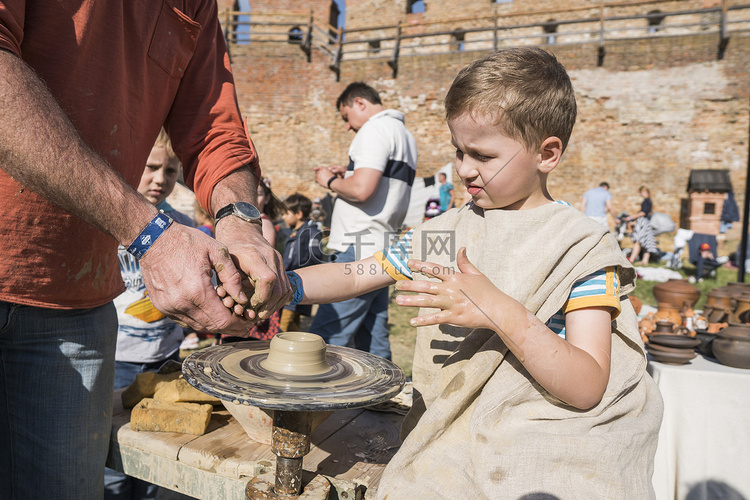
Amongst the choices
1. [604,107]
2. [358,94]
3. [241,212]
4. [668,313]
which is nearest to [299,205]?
[358,94]

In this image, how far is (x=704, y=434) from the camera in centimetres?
253

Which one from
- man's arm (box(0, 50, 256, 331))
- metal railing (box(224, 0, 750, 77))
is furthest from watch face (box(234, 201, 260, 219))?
metal railing (box(224, 0, 750, 77))

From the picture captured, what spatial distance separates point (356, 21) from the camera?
2289cm

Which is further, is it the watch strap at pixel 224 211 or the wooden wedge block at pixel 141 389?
the wooden wedge block at pixel 141 389

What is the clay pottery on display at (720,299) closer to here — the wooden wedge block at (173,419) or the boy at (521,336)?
the boy at (521,336)

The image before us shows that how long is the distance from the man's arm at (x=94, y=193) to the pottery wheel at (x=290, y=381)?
156 millimetres

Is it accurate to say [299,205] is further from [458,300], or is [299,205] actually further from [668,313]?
[458,300]

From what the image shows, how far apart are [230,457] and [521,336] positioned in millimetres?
1042

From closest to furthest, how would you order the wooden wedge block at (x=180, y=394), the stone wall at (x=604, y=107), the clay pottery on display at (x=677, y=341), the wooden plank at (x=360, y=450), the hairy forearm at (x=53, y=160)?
the hairy forearm at (x=53, y=160), the wooden plank at (x=360, y=450), the wooden wedge block at (x=180, y=394), the clay pottery on display at (x=677, y=341), the stone wall at (x=604, y=107)

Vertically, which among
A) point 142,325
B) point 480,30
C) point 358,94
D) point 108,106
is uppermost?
point 480,30

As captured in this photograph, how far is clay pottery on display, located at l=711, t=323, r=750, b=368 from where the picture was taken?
2.52 metres

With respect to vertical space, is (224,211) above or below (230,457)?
above

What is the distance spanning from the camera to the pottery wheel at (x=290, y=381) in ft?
3.79

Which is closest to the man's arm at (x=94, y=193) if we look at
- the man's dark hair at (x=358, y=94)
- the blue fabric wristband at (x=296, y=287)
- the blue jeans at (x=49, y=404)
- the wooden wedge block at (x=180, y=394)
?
the blue fabric wristband at (x=296, y=287)
